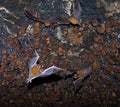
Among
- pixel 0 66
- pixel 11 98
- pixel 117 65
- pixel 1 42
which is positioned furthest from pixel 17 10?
pixel 117 65

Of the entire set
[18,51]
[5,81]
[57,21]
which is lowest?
[5,81]

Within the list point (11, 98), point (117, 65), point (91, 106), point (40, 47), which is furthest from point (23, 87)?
point (117, 65)

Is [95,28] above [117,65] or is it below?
above

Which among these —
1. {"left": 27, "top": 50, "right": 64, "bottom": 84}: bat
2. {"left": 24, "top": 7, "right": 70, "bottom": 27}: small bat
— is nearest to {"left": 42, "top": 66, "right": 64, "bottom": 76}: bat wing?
{"left": 27, "top": 50, "right": 64, "bottom": 84}: bat

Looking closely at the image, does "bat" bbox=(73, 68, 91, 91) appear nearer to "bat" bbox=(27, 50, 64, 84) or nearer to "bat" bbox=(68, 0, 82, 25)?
"bat" bbox=(27, 50, 64, 84)

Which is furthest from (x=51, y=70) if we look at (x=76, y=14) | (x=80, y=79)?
(x=76, y=14)

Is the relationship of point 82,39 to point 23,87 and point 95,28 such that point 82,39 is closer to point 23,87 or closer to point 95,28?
point 95,28
